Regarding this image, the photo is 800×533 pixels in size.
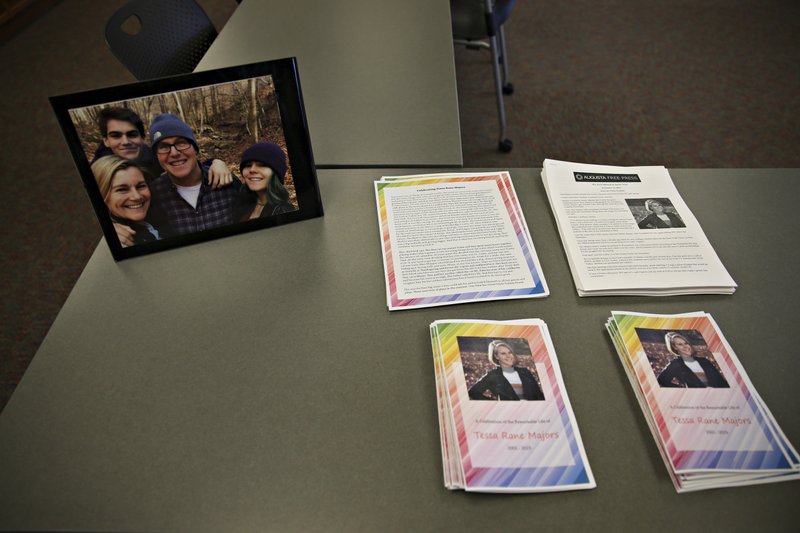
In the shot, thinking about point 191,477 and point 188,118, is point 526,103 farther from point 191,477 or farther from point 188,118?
point 191,477

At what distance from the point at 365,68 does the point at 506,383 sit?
A: 3.33 ft

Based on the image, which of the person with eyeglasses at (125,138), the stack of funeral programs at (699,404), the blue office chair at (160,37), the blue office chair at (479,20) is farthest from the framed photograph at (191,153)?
the blue office chair at (479,20)

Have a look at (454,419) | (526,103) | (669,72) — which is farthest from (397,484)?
(669,72)

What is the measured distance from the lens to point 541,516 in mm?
669

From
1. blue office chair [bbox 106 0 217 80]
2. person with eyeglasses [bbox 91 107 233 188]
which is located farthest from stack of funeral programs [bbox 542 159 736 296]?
blue office chair [bbox 106 0 217 80]

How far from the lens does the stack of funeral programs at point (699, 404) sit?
0.70m

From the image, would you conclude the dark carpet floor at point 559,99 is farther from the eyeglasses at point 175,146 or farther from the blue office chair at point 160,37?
the eyeglasses at point 175,146

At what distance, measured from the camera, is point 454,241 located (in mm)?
1000

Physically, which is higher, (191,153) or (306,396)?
(191,153)

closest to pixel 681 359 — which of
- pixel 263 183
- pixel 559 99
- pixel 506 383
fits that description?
pixel 506 383

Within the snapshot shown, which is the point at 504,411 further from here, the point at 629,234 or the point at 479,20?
the point at 479,20

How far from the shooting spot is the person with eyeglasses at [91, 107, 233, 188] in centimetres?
85

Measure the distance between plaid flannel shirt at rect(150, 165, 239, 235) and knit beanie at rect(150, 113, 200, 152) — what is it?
0.06 m

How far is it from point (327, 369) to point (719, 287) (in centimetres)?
69
